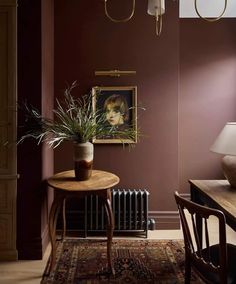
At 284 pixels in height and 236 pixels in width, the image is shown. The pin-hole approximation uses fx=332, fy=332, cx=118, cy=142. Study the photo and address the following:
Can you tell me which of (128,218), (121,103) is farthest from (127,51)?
(128,218)

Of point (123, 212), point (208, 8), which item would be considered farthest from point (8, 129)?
point (208, 8)

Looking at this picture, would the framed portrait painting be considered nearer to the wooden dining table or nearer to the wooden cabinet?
the wooden cabinet

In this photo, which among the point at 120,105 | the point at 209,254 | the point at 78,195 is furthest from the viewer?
the point at 120,105

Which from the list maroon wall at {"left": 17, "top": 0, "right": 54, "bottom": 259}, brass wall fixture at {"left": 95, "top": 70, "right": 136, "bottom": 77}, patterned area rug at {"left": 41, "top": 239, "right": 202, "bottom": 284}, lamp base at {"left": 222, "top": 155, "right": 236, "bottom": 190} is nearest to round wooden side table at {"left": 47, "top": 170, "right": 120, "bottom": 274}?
patterned area rug at {"left": 41, "top": 239, "right": 202, "bottom": 284}

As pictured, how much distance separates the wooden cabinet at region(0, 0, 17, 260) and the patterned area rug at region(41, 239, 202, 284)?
0.51 metres

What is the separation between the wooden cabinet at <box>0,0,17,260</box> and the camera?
116 inches

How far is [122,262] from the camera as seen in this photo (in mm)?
2951

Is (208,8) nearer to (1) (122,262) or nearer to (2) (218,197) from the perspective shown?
(2) (218,197)

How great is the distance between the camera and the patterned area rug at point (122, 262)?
264cm

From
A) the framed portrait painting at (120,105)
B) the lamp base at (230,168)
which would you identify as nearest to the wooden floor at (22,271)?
the framed portrait painting at (120,105)

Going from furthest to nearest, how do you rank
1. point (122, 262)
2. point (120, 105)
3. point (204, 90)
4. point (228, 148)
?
point (204, 90), point (120, 105), point (122, 262), point (228, 148)

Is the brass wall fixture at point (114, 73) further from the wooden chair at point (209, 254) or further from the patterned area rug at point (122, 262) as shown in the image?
the wooden chair at point (209, 254)

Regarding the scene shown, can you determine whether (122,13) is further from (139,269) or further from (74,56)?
(139,269)

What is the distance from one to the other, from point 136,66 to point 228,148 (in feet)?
6.18
